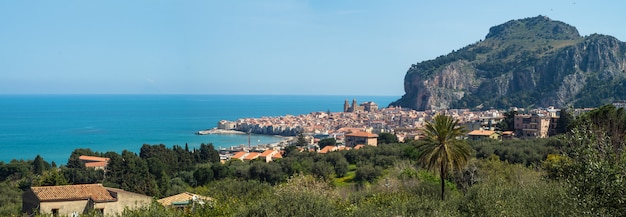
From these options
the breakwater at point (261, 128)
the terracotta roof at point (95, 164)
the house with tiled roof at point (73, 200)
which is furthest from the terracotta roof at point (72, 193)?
the breakwater at point (261, 128)

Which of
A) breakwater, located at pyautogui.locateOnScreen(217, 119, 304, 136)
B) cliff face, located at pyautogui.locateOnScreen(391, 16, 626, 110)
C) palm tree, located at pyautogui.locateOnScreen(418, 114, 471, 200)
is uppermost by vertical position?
cliff face, located at pyautogui.locateOnScreen(391, 16, 626, 110)

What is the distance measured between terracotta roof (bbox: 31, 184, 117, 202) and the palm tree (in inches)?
441

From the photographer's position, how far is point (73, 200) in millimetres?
18625

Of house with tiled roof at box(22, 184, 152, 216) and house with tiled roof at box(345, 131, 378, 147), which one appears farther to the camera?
house with tiled roof at box(345, 131, 378, 147)

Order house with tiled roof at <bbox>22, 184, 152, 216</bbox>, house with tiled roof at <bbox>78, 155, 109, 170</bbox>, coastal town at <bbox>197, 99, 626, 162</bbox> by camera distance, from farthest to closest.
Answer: coastal town at <bbox>197, 99, 626, 162</bbox> → house with tiled roof at <bbox>78, 155, 109, 170</bbox> → house with tiled roof at <bbox>22, 184, 152, 216</bbox>

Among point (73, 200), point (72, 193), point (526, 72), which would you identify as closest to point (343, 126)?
point (526, 72)

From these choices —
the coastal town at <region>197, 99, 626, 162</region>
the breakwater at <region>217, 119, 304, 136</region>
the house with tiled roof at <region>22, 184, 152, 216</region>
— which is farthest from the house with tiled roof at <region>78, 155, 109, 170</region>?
the breakwater at <region>217, 119, 304, 136</region>

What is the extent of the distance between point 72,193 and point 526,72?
420 feet

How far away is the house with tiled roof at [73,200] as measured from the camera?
1803cm

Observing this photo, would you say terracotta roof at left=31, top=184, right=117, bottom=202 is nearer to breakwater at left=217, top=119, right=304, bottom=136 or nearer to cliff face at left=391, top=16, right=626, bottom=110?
breakwater at left=217, top=119, right=304, bottom=136

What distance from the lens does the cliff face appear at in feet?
392

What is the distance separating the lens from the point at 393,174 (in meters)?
25.4

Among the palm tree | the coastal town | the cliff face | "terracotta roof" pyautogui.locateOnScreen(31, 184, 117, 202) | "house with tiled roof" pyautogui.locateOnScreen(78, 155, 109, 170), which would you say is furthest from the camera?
the cliff face

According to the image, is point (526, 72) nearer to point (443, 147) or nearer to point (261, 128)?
point (261, 128)
